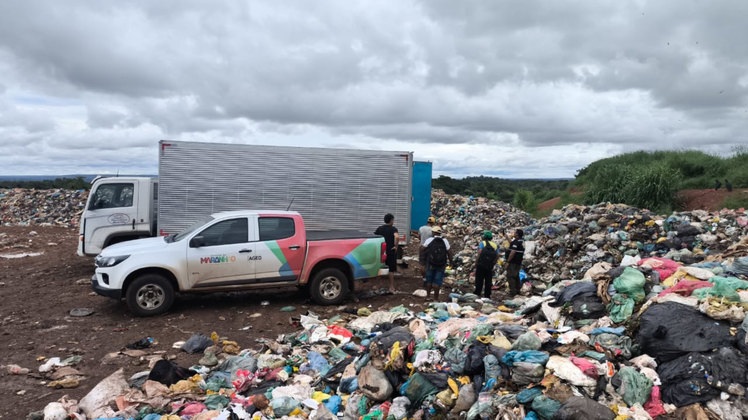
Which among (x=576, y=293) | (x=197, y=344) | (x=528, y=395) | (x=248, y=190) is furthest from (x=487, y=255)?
(x=248, y=190)

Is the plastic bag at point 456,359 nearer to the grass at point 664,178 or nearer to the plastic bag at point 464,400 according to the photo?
the plastic bag at point 464,400

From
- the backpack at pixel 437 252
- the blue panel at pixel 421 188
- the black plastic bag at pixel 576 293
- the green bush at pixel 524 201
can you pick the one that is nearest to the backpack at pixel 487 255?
the backpack at pixel 437 252

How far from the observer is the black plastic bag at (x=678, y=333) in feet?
14.9

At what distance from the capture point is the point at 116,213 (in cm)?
1035

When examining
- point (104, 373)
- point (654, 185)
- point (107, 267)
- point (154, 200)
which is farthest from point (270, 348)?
point (654, 185)

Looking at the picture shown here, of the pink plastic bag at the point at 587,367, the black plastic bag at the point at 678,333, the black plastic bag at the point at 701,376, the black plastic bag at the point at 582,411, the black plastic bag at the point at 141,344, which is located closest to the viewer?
the black plastic bag at the point at 582,411

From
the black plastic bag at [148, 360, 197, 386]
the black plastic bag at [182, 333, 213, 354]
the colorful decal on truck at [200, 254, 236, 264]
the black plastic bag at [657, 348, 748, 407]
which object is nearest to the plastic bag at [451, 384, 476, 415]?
the black plastic bag at [657, 348, 748, 407]

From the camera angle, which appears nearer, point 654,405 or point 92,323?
point 654,405

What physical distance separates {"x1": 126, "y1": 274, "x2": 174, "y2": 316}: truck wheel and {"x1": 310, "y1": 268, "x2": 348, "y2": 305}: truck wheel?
2.39 meters

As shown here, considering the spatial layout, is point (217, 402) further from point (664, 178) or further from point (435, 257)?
point (664, 178)

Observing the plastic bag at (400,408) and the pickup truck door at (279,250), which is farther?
the pickup truck door at (279,250)

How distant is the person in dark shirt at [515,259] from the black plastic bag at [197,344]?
590 centimetres

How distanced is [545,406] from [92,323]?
690 cm

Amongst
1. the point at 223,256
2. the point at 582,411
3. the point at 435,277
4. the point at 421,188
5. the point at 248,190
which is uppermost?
the point at 421,188
